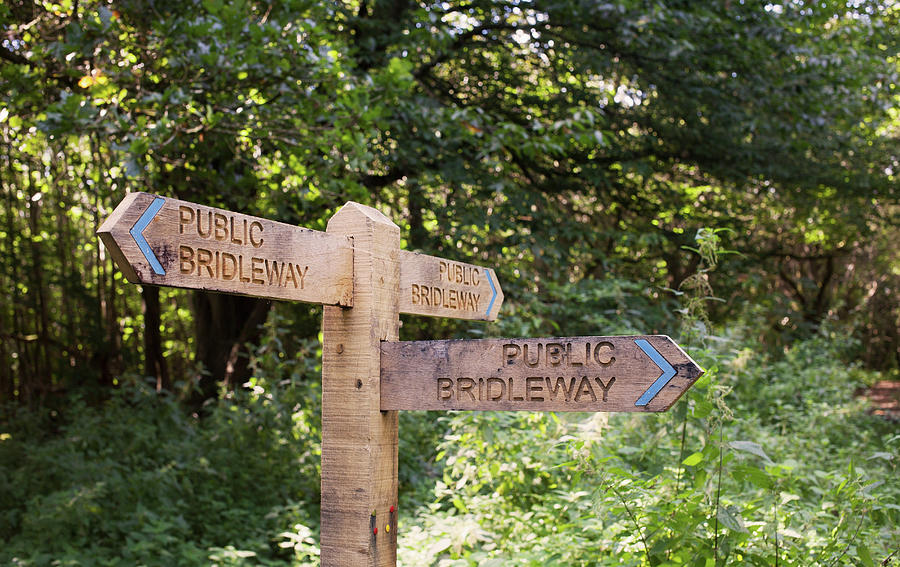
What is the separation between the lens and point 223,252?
1.78m

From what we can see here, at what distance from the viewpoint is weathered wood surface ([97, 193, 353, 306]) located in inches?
61.6

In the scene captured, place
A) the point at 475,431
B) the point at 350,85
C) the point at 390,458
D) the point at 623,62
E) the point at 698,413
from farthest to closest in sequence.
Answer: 1. the point at 623,62
2. the point at 350,85
3. the point at 475,431
4. the point at 698,413
5. the point at 390,458

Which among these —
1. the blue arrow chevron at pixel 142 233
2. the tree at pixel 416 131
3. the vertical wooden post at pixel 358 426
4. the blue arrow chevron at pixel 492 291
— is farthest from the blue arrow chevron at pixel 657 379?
the tree at pixel 416 131

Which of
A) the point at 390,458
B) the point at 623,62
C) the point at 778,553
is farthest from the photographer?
the point at 623,62

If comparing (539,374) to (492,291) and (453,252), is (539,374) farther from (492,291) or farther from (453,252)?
(453,252)

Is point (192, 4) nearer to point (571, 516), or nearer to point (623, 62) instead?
point (571, 516)

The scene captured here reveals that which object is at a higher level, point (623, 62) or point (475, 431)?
point (623, 62)

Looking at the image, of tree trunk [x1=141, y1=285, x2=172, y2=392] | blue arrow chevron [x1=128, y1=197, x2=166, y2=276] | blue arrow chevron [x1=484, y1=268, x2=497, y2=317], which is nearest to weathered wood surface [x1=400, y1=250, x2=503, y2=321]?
blue arrow chevron [x1=484, y1=268, x2=497, y2=317]

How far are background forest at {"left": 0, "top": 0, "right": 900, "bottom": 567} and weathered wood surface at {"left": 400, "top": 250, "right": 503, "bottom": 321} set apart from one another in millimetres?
628

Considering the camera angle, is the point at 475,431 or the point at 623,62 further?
the point at 623,62

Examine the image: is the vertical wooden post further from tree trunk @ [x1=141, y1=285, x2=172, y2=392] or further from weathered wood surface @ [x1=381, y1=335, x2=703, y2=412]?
tree trunk @ [x1=141, y1=285, x2=172, y2=392]

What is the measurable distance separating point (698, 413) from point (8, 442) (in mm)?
6869

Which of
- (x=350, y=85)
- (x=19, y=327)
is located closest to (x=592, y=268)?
(x=350, y=85)

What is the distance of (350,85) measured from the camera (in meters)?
5.23
